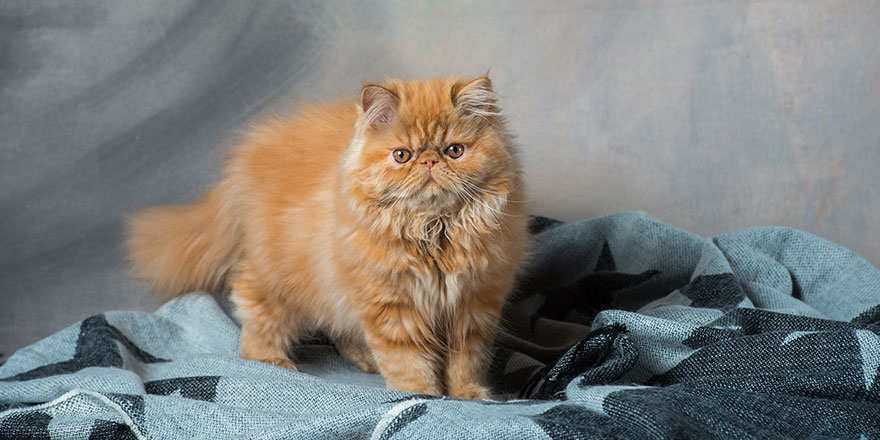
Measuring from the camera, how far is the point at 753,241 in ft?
7.24

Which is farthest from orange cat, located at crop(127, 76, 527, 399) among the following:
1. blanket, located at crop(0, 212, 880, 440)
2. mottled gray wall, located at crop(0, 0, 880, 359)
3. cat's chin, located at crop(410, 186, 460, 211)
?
mottled gray wall, located at crop(0, 0, 880, 359)

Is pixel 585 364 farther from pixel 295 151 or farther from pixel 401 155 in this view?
pixel 295 151

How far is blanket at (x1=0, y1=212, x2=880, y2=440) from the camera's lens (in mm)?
1351

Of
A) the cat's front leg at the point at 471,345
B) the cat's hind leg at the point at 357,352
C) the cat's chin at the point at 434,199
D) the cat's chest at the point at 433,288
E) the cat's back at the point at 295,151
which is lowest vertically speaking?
the cat's hind leg at the point at 357,352

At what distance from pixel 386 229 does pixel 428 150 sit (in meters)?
0.19

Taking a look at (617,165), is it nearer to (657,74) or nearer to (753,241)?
(657,74)

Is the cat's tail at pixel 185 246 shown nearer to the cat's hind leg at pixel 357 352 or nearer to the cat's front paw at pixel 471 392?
the cat's hind leg at pixel 357 352

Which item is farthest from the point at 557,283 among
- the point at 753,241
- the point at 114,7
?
the point at 114,7

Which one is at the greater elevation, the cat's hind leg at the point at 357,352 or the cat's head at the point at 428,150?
the cat's head at the point at 428,150

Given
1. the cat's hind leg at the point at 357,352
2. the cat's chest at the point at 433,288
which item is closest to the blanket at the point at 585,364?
the cat's hind leg at the point at 357,352

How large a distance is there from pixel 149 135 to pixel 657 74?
1.73 m

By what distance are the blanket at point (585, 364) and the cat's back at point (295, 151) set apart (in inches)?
16.7

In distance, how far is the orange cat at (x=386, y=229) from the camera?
1.58 meters

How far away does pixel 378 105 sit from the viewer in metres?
1.58
